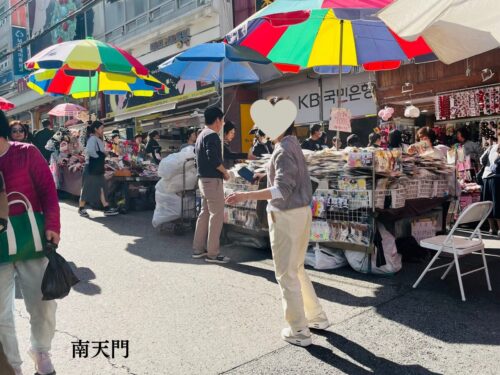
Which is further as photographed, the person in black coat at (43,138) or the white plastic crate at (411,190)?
the person in black coat at (43,138)

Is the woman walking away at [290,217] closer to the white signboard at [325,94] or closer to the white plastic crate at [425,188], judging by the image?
the white plastic crate at [425,188]

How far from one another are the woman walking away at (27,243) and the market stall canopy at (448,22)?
118 inches

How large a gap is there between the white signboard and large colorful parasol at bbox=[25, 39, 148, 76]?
19.8ft

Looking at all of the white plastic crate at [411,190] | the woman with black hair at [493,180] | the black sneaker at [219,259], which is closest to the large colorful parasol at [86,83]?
the black sneaker at [219,259]

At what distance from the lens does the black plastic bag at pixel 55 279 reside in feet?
8.64

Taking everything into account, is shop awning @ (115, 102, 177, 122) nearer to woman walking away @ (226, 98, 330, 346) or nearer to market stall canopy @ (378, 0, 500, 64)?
market stall canopy @ (378, 0, 500, 64)

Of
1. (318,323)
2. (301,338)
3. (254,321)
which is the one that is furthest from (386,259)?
(301,338)

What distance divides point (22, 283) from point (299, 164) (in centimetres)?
201

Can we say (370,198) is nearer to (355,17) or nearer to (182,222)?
(355,17)

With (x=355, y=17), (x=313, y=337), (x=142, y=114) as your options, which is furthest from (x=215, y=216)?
(x=142, y=114)

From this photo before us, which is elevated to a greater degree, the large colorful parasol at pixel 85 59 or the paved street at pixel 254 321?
the large colorful parasol at pixel 85 59

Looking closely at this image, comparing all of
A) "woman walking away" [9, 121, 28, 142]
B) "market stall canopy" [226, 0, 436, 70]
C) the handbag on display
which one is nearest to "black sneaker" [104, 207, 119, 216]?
"woman walking away" [9, 121, 28, 142]

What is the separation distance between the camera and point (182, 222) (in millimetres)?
7379

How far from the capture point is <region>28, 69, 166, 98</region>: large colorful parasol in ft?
33.7
